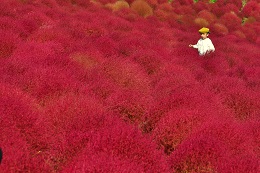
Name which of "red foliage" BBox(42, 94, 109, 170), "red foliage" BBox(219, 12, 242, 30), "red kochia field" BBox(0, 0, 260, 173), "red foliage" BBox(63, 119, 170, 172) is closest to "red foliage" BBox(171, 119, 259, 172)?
"red kochia field" BBox(0, 0, 260, 173)

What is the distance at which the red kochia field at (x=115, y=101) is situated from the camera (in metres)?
3.09

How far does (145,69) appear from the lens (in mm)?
6145

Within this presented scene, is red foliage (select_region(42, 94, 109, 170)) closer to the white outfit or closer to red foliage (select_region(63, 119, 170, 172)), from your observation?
red foliage (select_region(63, 119, 170, 172))

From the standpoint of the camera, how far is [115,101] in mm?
4270

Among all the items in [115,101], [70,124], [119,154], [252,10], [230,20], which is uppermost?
[119,154]

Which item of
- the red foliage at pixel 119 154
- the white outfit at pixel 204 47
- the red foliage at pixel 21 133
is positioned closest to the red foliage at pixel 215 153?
the red foliage at pixel 119 154

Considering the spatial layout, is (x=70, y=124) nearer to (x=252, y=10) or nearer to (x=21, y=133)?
(x=21, y=133)

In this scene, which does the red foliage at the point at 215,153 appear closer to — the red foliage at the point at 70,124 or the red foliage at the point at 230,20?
the red foliage at the point at 70,124

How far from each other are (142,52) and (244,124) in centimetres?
278

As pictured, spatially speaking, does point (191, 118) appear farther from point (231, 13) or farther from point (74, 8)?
point (231, 13)

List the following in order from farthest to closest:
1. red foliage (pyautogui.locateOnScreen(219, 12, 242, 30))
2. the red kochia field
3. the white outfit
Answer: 1. red foliage (pyautogui.locateOnScreen(219, 12, 242, 30))
2. the white outfit
3. the red kochia field

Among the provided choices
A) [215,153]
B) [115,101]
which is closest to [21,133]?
[115,101]

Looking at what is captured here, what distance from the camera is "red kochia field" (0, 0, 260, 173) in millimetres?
3088

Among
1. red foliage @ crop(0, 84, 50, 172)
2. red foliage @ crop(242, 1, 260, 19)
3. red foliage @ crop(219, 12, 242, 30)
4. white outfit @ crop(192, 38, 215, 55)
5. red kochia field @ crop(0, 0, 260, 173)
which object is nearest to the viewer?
red foliage @ crop(0, 84, 50, 172)
